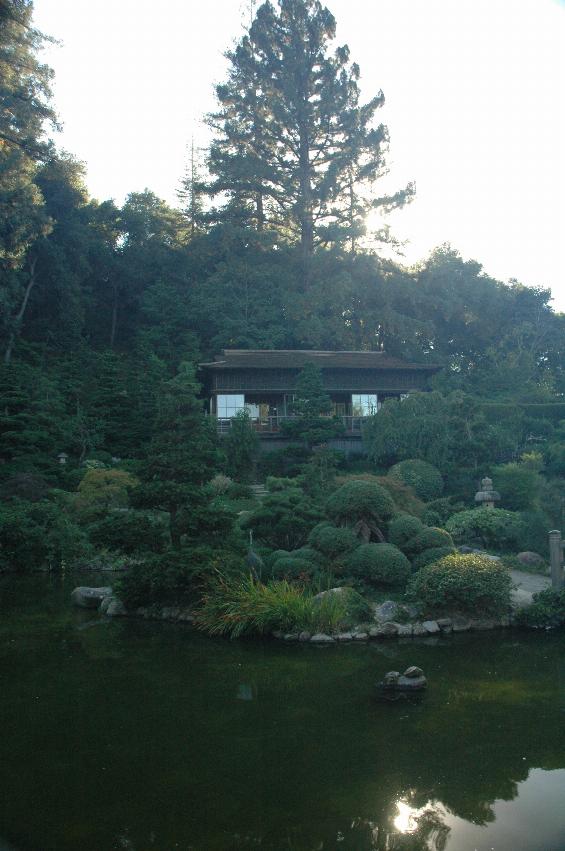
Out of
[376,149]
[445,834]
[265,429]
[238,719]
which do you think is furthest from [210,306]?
[445,834]

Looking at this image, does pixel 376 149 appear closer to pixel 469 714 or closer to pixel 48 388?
pixel 48 388

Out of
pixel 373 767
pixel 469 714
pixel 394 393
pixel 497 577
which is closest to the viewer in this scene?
pixel 373 767

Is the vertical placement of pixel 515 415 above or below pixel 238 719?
above

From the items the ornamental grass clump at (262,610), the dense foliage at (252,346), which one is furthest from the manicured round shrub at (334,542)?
the ornamental grass clump at (262,610)

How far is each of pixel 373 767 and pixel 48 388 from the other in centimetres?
2062

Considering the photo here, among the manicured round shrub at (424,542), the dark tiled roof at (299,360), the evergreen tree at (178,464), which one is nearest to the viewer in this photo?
the evergreen tree at (178,464)

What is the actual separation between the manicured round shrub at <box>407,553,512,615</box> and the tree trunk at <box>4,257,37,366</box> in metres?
19.6

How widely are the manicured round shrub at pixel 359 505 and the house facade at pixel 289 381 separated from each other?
46.9 feet

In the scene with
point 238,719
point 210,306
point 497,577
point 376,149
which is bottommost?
point 238,719

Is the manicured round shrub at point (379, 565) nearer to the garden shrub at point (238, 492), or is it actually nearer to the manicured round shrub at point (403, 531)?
the manicured round shrub at point (403, 531)

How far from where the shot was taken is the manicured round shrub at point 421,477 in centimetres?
1798

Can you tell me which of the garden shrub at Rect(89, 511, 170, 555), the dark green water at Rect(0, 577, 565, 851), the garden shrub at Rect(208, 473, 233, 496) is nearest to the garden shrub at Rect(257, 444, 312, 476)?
the garden shrub at Rect(208, 473, 233, 496)

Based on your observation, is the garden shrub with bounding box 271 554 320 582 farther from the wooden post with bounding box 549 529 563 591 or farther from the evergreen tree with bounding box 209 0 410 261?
the evergreen tree with bounding box 209 0 410 261

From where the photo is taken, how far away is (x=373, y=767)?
5.20 metres
